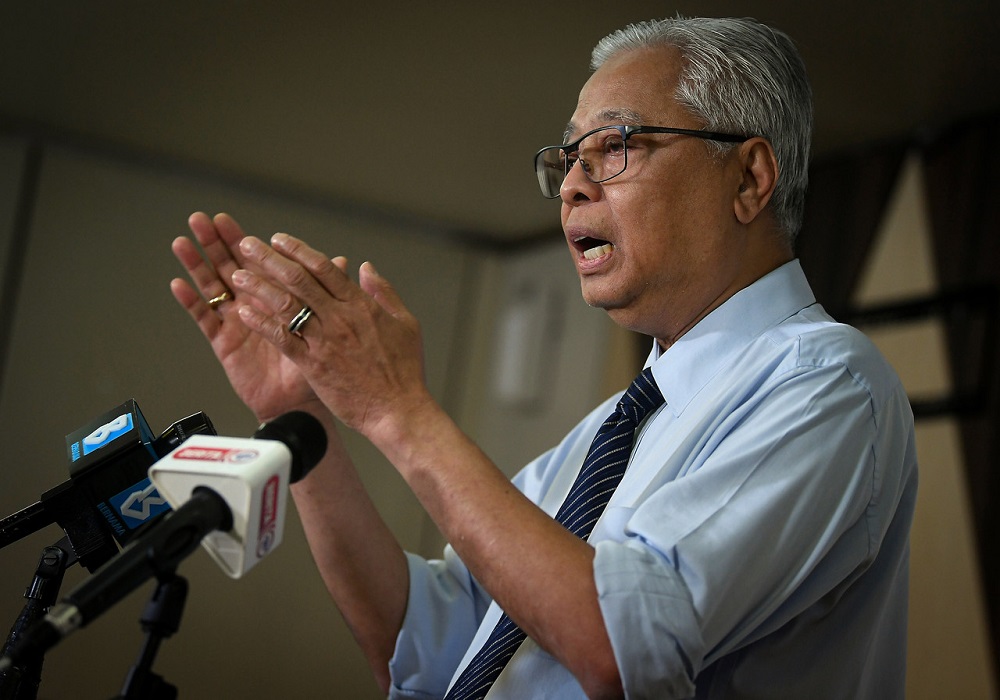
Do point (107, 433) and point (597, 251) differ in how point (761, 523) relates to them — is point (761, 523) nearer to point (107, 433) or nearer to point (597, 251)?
point (597, 251)

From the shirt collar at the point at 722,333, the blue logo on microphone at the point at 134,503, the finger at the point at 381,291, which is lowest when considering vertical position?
the shirt collar at the point at 722,333

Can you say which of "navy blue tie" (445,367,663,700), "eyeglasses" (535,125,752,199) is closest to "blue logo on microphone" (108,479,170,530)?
"navy blue tie" (445,367,663,700)

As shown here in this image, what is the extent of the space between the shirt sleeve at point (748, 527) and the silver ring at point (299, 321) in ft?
1.24

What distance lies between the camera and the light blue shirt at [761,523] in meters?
0.91

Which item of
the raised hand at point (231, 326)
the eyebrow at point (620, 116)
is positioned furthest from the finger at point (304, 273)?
the eyebrow at point (620, 116)

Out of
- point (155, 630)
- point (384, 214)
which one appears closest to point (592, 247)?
point (155, 630)

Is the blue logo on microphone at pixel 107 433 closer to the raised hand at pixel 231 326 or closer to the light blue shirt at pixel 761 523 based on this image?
the raised hand at pixel 231 326

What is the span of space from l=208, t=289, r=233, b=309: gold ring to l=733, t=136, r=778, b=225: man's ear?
70 cm

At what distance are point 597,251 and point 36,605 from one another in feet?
2.56

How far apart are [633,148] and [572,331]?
4.83 m

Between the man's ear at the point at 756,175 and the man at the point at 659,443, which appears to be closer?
the man at the point at 659,443

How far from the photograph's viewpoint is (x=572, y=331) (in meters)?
6.14

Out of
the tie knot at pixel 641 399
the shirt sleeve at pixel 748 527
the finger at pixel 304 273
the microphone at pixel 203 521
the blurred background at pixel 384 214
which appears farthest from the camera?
the blurred background at pixel 384 214

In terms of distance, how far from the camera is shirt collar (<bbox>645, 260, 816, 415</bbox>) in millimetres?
1219
